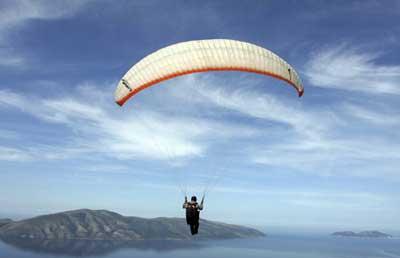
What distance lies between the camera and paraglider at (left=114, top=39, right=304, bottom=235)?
2658cm

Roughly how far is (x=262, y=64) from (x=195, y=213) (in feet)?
37.9

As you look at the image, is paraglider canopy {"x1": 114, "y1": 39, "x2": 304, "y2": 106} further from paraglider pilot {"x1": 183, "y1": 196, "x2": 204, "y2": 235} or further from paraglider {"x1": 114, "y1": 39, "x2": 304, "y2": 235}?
paraglider pilot {"x1": 183, "y1": 196, "x2": 204, "y2": 235}

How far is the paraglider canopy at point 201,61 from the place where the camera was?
26.6 m

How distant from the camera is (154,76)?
27219mm

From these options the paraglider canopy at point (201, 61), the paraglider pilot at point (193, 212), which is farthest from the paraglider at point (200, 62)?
the paraglider pilot at point (193, 212)

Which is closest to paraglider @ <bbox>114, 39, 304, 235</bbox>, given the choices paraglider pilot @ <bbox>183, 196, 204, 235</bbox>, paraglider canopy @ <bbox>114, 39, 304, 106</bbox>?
paraglider canopy @ <bbox>114, 39, 304, 106</bbox>

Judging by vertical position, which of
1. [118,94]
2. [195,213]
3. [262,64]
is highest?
[262,64]

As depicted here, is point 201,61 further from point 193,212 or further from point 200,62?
point 193,212

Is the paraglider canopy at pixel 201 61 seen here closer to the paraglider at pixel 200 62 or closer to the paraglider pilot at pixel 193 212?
the paraglider at pixel 200 62

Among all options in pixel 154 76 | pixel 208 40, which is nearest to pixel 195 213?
pixel 154 76

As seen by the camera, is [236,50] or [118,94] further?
[118,94]

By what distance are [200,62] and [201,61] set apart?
94 mm

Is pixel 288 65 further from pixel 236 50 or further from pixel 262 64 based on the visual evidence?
pixel 236 50

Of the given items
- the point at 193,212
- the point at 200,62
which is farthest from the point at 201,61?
the point at 193,212
